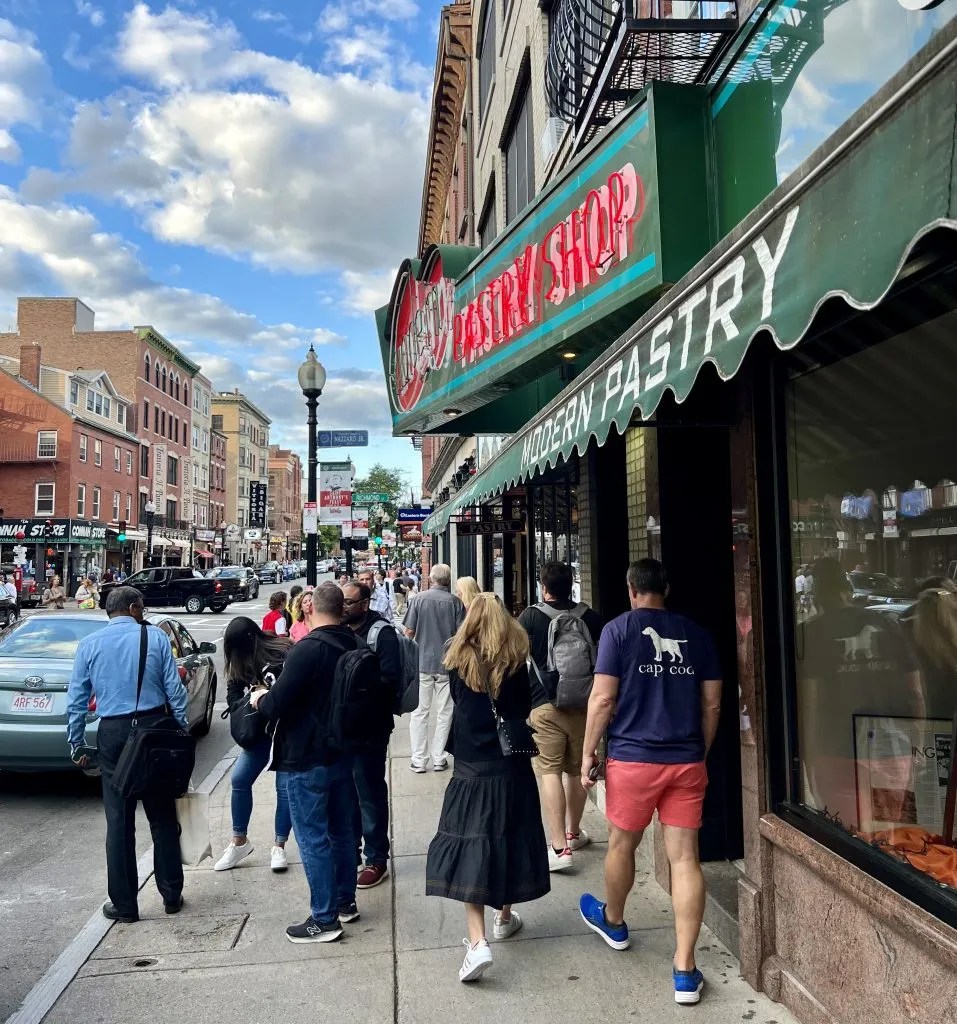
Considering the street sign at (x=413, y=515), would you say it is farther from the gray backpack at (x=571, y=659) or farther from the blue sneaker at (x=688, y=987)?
the blue sneaker at (x=688, y=987)

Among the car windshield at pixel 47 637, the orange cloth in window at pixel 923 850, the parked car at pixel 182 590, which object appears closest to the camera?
the orange cloth in window at pixel 923 850

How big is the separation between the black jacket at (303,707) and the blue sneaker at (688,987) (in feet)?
6.43

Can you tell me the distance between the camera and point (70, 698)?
494 cm

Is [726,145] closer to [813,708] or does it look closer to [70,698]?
[813,708]

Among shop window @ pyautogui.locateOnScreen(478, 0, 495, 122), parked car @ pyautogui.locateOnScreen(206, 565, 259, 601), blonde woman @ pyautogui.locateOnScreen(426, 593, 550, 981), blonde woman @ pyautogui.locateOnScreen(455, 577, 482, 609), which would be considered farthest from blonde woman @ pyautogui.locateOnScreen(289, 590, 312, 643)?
parked car @ pyautogui.locateOnScreen(206, 565, 259, 601)

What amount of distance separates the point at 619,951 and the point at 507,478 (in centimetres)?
293

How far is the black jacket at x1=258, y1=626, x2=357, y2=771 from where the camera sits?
14.3 feet

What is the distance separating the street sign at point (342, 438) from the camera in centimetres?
1559

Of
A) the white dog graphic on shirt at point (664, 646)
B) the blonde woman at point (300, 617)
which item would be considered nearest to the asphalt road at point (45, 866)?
→ the blonde woman at point (300, 617)

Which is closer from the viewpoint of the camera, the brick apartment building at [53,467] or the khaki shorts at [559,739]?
the khaki shorts at [559,739]

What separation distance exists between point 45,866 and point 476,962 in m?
3.55

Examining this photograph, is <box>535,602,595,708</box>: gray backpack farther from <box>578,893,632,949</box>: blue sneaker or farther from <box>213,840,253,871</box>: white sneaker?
<box>213,840,253,871</box>: white sneaker

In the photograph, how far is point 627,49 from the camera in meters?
4.67

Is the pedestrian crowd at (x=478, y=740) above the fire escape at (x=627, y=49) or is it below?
below
